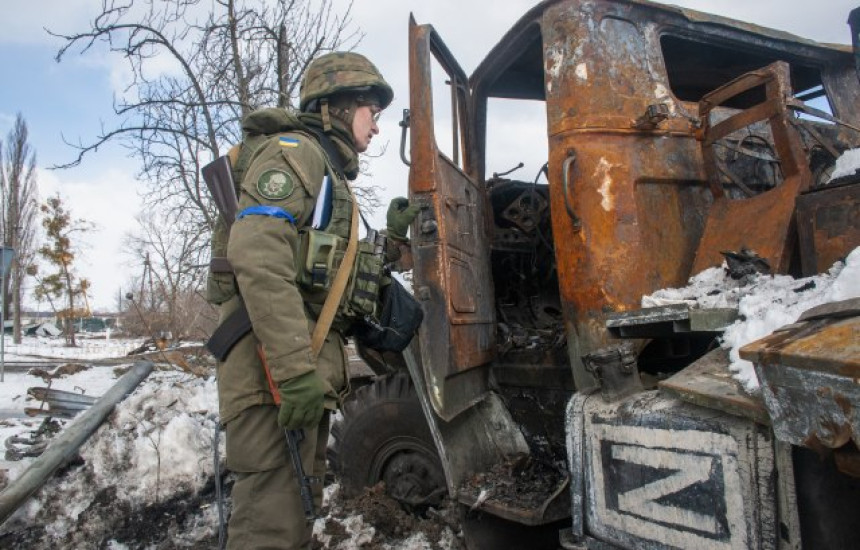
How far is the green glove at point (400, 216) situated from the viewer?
2.77m

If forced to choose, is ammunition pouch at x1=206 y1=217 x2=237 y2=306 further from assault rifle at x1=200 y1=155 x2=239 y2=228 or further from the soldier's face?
the soldier's face

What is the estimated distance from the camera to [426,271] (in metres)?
2.75

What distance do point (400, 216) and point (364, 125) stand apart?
0.46m

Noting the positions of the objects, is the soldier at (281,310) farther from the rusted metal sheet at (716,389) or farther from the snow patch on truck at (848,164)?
the snow patch on truck at (848,164)

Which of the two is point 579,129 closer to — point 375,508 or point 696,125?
point 696,125

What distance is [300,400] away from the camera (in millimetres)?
1828

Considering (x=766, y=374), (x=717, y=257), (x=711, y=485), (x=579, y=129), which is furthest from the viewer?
(x=579, y=129)

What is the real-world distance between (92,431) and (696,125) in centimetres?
392

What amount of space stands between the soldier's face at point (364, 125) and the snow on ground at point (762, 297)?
130 centimetres

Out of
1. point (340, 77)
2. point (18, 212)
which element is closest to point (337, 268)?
point (340, 77)

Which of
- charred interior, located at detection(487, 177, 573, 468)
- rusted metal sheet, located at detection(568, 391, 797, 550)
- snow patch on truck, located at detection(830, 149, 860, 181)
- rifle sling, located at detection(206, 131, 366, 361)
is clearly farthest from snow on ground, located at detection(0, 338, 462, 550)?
snow patch on truck, located at detection(830, 149, 860, 181)

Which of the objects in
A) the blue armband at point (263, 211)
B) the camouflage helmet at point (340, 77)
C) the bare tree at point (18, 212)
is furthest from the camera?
the bare tree at point (18, 212)

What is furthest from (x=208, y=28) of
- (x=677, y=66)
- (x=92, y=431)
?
(x=677, y=66)

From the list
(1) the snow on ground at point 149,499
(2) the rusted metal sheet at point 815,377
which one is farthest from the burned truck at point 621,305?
(1) the snow on ground at point 149,499
